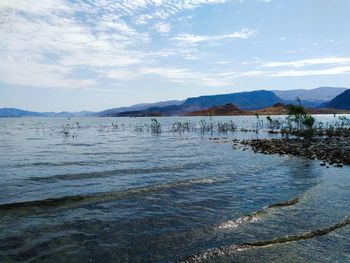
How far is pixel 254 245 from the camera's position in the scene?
466 inches

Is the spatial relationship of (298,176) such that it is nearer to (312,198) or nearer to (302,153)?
(312,198)

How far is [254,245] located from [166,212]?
5.37 meters

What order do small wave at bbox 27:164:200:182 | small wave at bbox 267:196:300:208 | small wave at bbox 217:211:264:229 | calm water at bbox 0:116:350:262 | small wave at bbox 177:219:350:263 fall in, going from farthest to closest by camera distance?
small wave at bbox 27:164:200:182
small wave at bbox 267:196:300:208
small wave at bbox 217:211:264:229
calm water at bbox 0:116:350:262
small wave at bbox 177:219:350:263

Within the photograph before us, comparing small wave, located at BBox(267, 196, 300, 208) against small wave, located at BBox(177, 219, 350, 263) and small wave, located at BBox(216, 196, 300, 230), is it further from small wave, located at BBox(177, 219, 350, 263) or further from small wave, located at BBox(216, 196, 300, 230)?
small wave, located at BBox(177, 219, 350, 263)

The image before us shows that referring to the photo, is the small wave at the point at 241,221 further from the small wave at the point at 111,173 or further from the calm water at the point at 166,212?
the small wave at the point at 111,173

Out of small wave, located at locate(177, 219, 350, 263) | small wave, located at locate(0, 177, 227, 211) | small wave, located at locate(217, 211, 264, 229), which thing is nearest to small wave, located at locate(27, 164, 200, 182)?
small wave, located at locate(0, 177, 227, 211)

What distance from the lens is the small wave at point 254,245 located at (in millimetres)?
10931

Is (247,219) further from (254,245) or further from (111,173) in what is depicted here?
(111,173)

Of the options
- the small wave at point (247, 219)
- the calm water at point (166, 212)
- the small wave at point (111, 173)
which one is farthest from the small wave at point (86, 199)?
the small wave at point (247, 219)

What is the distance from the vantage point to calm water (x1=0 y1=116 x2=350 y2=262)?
1148 centimetres

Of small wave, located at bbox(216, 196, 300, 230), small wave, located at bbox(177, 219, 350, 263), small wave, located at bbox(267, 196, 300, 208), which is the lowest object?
small wave, located at bbox(267, 196, 300, 208)

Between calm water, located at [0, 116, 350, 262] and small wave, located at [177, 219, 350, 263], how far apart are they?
0.07 m

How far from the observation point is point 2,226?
1437 centimetres

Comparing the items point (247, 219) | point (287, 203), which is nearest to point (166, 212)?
point (247, 219)
